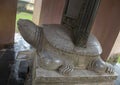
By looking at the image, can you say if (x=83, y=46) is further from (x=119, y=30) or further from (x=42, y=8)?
(x=42, y=8)

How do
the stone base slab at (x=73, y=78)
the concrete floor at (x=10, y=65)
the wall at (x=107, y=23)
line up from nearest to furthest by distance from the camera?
the stone base slab at (x=73, y=78), the concrete floor at (x=10, y=65), the wall at (x=107, y=23)

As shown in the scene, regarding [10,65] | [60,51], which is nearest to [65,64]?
[60,51]

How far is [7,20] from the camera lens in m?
2.47

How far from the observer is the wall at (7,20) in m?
2.36

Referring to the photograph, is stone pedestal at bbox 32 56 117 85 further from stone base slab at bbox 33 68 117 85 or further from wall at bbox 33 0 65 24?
wall at bbox 33 0 65 24

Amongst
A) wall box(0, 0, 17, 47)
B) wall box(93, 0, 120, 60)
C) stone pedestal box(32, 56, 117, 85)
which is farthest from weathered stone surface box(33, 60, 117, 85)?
wall box(0, 0, 17, 47)

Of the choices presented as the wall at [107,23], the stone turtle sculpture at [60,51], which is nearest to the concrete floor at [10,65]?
the wall at [107,23]

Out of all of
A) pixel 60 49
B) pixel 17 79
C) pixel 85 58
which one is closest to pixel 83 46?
pixel 85 58

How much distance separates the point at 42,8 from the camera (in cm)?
264

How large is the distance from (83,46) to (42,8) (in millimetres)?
1495

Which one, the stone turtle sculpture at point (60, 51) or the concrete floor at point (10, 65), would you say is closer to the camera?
the stone turtle sculpture at point (60, 51)

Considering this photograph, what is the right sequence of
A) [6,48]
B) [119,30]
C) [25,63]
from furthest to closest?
[6,48], [119,30], [25,63]

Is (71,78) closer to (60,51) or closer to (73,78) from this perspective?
(73,78)

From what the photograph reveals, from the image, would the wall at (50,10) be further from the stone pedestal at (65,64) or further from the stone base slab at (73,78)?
the stone base slab at (73,78)
